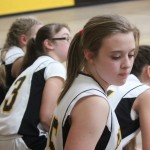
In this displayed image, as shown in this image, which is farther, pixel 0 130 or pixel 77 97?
pixel 0 130

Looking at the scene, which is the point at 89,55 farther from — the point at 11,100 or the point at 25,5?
the point at 25,5

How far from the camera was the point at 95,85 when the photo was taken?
1.47 meters

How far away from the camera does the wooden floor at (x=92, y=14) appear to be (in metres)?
7.28

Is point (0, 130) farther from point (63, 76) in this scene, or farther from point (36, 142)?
point (63, 76)

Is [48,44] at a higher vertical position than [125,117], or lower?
higher

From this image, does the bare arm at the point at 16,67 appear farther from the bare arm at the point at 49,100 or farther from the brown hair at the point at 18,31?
the bare arm at the point at 49,100

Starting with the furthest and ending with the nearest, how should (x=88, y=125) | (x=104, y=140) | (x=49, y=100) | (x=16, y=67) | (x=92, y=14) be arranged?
(x=92, y=14)
(x=16, y=67)
(x=49, y=100)
(x=104, y=140)
(x=88, y=125)

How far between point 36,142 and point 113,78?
2.82 feet

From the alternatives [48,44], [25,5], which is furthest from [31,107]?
[25,5]

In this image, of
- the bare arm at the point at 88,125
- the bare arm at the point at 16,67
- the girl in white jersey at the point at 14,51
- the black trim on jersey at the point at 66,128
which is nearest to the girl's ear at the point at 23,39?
the girl in white jersey at the point at 14,51

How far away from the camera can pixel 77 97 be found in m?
1.43

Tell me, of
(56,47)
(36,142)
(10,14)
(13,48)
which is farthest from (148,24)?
(36,142)

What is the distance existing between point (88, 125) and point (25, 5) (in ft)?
26.3

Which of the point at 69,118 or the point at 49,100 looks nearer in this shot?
the point at 69,118
